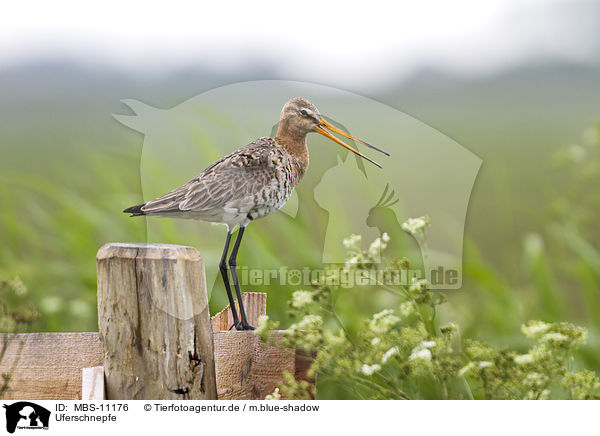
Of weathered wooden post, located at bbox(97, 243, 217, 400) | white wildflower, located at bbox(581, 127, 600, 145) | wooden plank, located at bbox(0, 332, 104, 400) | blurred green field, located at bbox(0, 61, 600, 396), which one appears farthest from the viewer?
white wildflower, located at bbox(581, 127, 600, 145)

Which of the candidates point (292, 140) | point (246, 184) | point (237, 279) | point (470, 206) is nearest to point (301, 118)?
point (292, 140)

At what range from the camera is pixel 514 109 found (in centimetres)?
198

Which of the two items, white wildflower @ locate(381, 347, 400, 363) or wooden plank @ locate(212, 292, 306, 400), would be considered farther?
wooden plank @ locate(212, 292, 306, 400)

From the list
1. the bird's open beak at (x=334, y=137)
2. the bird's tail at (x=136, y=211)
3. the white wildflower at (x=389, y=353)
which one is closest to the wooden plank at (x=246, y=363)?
the white wildflower at (x=389, y=353)

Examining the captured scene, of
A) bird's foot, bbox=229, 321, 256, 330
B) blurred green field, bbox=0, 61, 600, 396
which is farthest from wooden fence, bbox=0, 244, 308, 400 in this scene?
blurred green field, bbox=0, 61, 600, 396

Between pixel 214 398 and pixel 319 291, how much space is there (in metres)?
0.34

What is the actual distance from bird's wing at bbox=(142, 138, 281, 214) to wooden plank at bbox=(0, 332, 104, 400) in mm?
345

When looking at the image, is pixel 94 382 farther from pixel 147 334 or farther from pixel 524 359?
pixel 524 359

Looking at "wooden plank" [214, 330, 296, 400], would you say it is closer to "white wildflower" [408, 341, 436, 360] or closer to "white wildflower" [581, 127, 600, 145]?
"white wildflower" [408, 341, 436, 360]

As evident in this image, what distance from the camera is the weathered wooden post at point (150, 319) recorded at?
4.32 ft

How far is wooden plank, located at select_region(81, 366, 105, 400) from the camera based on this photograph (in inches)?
53.0

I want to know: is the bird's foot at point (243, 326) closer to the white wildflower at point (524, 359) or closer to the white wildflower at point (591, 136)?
the white wildflower at point (524, 359)
